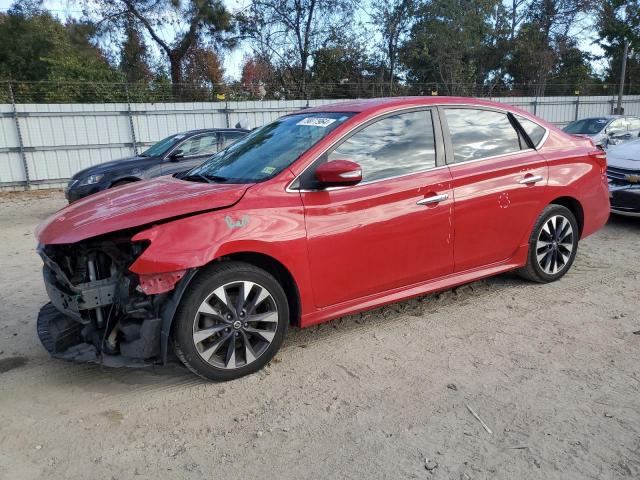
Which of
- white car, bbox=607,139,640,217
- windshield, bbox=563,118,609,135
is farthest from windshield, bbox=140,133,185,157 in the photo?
windshield, bbox=563,118,609,135

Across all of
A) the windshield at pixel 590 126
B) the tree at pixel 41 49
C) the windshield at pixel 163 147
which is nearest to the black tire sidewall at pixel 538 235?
the windshield at pixel 163 147

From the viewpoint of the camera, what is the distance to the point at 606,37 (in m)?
35.8

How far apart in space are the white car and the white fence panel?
11.9 m

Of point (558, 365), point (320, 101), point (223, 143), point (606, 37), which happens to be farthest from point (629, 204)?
point (606, 37)

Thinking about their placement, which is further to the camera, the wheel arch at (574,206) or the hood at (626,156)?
the hood at (626,156)

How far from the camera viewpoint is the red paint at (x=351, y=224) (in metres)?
3.03

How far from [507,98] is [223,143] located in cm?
1536

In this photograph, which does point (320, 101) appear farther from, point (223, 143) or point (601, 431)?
point (601, 431)

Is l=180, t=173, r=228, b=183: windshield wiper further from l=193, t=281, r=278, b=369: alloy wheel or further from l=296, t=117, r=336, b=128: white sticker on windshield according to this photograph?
l=193, t=281, r=278, b=369: alloy wheel

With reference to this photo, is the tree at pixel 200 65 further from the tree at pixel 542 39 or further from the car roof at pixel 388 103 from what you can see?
the car roof at pixel 388 103

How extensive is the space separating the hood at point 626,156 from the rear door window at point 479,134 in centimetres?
349

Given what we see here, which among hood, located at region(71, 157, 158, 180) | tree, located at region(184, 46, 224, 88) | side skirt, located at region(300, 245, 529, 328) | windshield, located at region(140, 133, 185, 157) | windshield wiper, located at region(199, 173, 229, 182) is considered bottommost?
side skirt, located at region(300, 245, 529, 328)

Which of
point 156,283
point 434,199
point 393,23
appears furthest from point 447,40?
point 156,283

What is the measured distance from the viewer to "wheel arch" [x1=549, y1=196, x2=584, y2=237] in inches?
184
